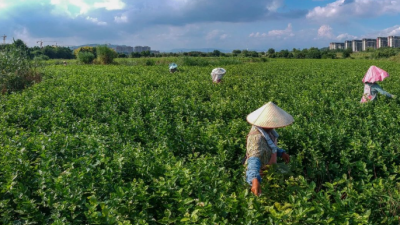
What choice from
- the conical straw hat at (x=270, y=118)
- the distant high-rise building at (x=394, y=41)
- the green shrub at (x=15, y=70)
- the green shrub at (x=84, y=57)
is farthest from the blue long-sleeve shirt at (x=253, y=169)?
the distant high-rise building at (x=394, y=41)

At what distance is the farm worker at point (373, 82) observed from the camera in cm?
711

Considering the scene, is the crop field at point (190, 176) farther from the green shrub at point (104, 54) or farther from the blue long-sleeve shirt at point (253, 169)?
the green shrub at point (104, 54)

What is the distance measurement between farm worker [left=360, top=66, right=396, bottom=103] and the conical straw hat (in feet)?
15.2

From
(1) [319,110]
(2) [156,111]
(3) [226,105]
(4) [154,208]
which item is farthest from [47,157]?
(1) [319,110]

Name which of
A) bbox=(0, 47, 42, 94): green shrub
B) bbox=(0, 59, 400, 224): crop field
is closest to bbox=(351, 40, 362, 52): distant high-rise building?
bbox=(0, 47, 42, 94): green shrub

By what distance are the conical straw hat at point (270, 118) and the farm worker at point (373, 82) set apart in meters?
4.64

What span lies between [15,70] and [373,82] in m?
13.5

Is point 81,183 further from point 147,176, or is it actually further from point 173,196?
point 173,196

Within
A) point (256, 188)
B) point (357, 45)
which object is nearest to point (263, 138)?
point (256, 188)

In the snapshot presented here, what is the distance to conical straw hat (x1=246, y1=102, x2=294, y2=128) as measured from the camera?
351 centimetres

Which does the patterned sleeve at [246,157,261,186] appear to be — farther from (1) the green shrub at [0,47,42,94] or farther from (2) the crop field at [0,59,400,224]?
(1) the green shrub at [0,47,42,94]

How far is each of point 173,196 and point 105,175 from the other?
0.83 metres

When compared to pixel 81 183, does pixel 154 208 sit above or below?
below

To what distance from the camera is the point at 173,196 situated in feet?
9.69
